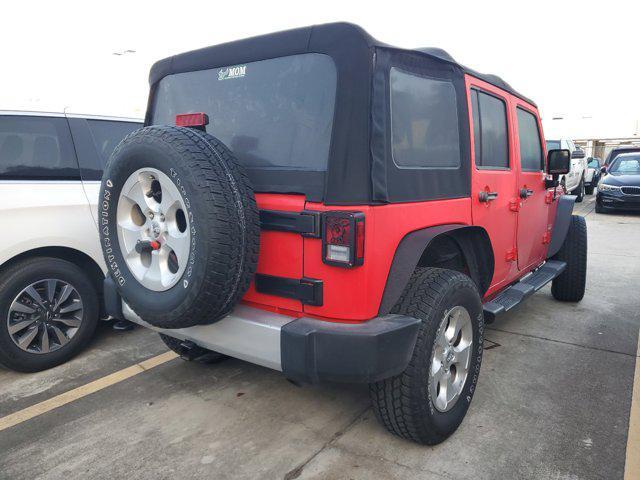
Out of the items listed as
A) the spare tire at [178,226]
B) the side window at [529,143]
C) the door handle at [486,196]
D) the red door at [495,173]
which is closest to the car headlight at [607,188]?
the side window at [529,143]

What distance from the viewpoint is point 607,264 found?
6.77 metres

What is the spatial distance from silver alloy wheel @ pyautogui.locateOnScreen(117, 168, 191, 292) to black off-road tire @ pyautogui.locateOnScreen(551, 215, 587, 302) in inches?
155

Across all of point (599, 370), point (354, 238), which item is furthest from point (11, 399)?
point (599, 370)

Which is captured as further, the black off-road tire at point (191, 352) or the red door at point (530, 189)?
the red door at point (530, 189)

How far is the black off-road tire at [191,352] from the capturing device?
10.6 feet

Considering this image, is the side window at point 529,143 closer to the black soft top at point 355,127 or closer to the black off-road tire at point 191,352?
the black soft top at point 355,127

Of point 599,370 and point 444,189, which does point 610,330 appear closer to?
point 599,370

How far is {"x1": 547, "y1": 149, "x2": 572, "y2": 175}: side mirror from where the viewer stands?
4.17 m

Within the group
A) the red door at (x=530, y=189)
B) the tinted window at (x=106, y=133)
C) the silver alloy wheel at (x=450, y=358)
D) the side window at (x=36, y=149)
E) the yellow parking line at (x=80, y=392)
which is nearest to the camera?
the silver alloy wheel at (x=450, y=358)

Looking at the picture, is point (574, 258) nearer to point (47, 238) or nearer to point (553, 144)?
point (47, 238)

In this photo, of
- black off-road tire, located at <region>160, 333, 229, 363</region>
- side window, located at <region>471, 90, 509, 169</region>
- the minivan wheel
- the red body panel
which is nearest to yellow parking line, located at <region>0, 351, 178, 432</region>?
black off-road tire, located at <region>160, 333, 229, 363</region>

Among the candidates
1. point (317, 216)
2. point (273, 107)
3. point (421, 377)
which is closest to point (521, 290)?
point (421, 377)

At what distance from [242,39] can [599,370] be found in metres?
3.15

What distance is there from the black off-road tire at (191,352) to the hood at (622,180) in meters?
12.0
